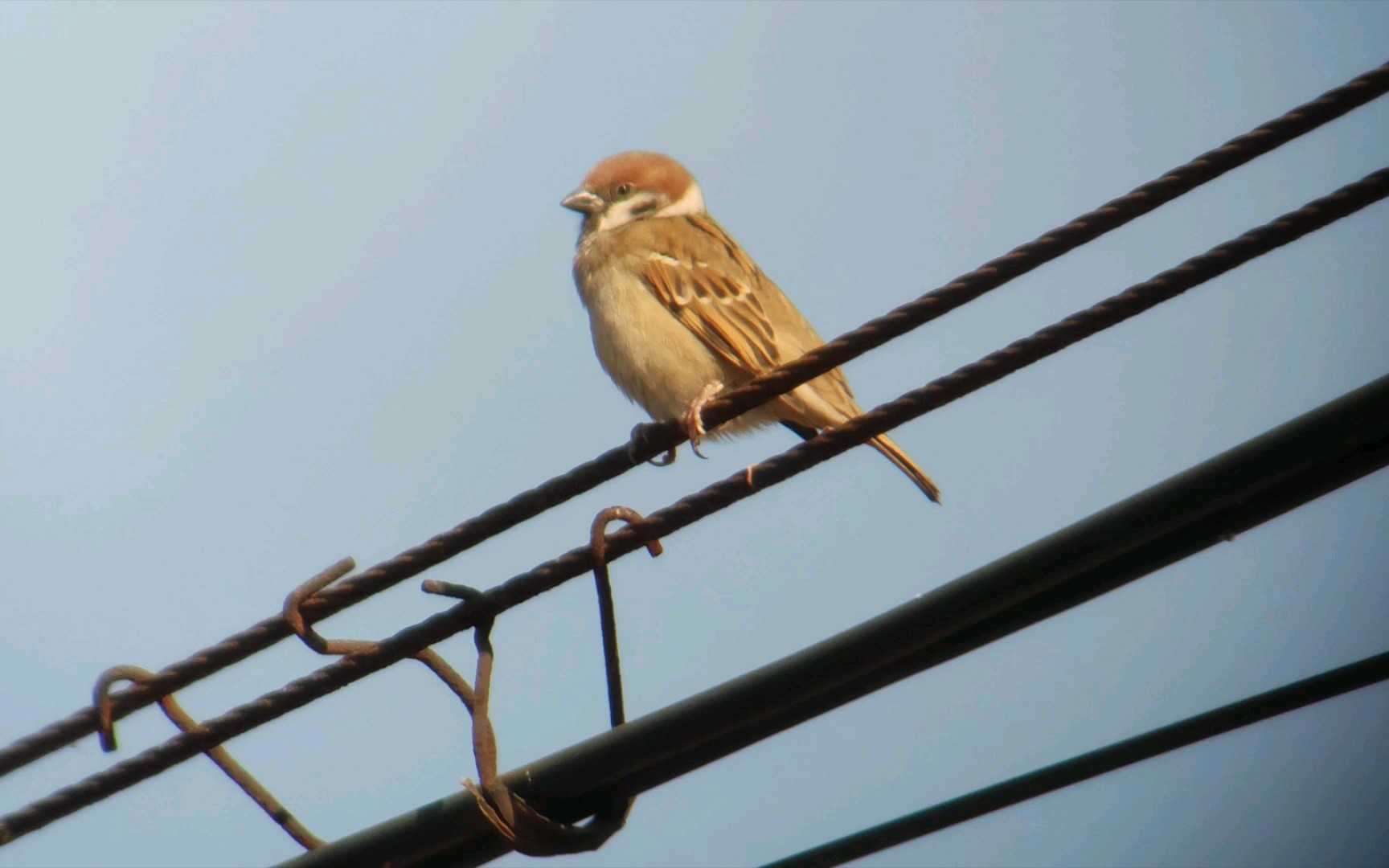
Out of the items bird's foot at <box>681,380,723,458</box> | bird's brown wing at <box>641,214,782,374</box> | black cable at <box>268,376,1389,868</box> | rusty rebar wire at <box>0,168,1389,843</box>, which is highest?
bird's brown wing at <box>641,214,782,374</box>

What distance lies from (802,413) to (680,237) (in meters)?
1.14

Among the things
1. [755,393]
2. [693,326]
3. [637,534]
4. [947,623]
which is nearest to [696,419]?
[693,326]

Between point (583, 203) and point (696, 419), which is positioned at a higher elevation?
point (583, 203)

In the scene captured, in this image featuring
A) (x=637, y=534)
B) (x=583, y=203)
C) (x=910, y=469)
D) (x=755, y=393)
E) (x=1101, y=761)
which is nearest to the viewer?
(x=1101, y=761)

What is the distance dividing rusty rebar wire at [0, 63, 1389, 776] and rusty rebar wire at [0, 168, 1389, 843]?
5.1 inches

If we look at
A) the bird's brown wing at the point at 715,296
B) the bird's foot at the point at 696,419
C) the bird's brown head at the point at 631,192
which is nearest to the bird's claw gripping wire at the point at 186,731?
the bird's foot at the point at 696,419

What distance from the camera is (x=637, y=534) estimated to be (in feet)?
11.1

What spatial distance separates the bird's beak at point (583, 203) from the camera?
714cm

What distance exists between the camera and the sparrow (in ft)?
18.8

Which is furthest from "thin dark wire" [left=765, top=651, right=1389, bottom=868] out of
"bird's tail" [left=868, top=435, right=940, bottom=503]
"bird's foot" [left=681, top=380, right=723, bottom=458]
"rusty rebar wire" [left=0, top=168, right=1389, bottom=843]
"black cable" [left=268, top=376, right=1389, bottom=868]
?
"bird's tail" [left=868, top=435, right=940, bottom=503]

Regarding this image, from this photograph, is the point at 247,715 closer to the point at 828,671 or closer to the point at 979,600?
the point at 828,671

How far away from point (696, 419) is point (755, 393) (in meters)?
1.43

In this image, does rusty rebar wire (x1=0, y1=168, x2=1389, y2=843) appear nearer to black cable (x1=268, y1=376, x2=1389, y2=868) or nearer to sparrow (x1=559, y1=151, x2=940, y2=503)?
black cable (x1=268, y1=376, x2=1389, y2=868)

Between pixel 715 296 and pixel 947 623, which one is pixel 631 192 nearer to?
pixel 715 296
